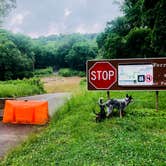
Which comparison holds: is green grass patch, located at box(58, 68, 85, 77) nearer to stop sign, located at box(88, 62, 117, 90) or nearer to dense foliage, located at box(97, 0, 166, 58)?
dense foliage, located at box(97, 0, 166, 58)

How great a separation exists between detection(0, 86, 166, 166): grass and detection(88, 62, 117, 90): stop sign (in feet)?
2.95

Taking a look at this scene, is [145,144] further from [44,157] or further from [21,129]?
[21,129]

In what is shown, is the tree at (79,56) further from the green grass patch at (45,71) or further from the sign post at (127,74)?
the sign post at (127,74)

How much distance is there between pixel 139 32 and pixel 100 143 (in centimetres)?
2275

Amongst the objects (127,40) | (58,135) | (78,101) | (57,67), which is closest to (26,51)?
(57,67)

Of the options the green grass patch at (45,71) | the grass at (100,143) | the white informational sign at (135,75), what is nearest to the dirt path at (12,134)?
the grass at (100,143)

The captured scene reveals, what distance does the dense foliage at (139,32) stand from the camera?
14456 millimetres

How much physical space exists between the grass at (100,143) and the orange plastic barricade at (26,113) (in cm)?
157

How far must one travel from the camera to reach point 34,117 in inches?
460

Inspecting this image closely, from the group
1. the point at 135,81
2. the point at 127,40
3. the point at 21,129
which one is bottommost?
the point at 21,129

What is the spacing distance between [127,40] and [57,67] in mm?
40493

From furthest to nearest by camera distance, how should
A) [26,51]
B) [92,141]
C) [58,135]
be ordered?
[26,51], [58,135], [92,141]

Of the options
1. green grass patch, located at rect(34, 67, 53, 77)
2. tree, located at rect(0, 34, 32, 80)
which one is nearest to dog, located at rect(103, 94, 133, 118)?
tree, located at rect(0, 34, 32, 80)

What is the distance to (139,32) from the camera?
29109mm
